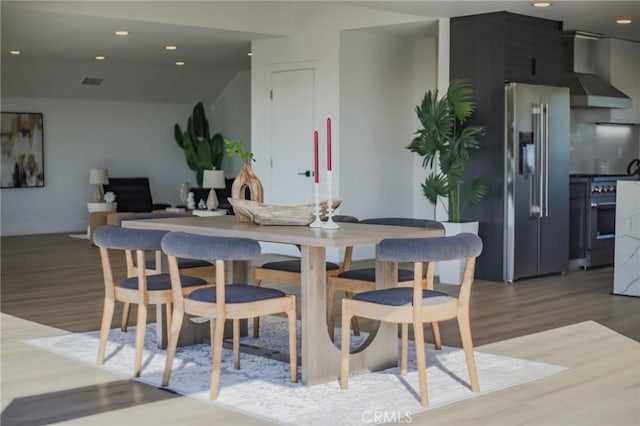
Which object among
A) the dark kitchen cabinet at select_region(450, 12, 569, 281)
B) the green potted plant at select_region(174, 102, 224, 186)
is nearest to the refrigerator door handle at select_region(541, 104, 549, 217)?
the dark kitchen cabinet at select_region(450, 12, 569, 281)

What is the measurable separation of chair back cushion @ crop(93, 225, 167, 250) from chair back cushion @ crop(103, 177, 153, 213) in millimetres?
8485

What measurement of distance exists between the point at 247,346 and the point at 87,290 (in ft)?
9.61

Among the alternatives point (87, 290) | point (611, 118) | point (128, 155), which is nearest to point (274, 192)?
point (87, 290)

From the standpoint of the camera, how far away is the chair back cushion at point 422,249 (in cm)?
392

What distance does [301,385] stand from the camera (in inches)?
168

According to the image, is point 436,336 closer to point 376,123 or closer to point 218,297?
point 218,297

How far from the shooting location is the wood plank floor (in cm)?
382

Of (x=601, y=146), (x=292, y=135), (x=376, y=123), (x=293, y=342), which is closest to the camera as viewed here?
(x=293, y=342)

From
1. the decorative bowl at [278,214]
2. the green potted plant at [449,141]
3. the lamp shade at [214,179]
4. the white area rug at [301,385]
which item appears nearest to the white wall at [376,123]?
the green potted plant at [449,141]

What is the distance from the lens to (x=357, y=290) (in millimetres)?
4898

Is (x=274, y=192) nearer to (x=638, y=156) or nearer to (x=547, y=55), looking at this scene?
(x=547, y=55)

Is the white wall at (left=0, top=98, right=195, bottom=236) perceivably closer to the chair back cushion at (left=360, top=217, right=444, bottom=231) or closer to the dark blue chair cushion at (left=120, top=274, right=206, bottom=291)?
the dark blue chair cushion at (left=120, top=274, right=206, bottom=291)

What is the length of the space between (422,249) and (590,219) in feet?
17.4

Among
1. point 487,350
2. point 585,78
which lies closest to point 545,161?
point 585,78
